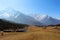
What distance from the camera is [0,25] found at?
5328 cm

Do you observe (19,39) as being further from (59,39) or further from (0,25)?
(0,25)

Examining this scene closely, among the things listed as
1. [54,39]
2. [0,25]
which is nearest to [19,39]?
[54,39]

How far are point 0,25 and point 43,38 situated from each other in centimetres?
3460

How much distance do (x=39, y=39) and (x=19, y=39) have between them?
3561mm

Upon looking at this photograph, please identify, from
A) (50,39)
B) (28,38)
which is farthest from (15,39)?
(50,39)

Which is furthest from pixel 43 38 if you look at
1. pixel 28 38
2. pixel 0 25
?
pixel 0 25

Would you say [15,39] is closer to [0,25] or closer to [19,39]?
[19,39]

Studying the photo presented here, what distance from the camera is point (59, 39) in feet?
72.5

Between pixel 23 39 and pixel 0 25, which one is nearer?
pixel 23 39

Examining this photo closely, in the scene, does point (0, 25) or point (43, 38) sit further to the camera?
point (0, 25)

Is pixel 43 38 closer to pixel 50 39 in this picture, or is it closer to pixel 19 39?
pixel 50 39

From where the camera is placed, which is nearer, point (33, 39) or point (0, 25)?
point (33, 39)

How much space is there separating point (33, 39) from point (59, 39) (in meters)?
4.73

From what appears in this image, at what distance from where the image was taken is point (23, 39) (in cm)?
2170
